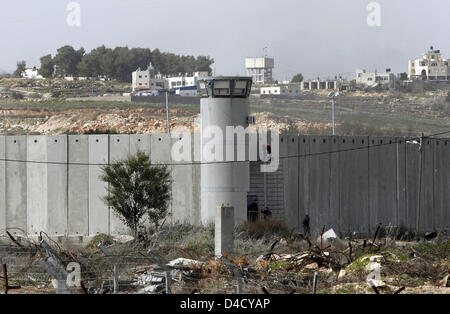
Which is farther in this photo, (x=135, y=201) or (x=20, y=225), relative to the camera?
(x=20, y=225)

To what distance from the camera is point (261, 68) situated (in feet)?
456

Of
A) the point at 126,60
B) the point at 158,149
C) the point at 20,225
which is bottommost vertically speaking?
the point at 20,225

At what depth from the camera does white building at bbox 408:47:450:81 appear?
147 metres

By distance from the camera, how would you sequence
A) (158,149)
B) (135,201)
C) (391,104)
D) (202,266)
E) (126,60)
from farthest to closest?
(126,60) → (391,104) → (158,149) → (135,201) → (202,266)

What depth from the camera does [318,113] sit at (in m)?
69.4

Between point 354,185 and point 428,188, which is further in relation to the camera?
point 428,188

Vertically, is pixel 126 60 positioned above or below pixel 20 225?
above

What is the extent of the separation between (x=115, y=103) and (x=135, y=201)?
148 feet

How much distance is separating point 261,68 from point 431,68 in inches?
1201

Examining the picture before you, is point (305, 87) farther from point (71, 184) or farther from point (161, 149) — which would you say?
point (71, 184)

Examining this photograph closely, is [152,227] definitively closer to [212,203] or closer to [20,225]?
[212,203]

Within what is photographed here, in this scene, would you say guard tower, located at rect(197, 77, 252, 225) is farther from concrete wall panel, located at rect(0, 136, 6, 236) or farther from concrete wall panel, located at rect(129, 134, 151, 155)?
concrete wall panel, located at rect(0, 136, 6, 236)

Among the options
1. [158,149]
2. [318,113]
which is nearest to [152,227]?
[158,149]

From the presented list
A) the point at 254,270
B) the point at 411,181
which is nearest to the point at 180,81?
the point at 411,181
